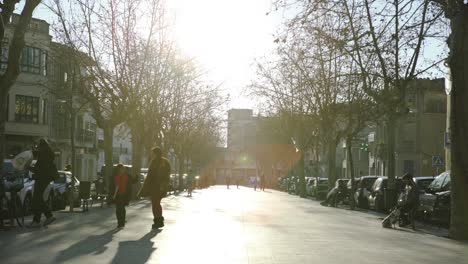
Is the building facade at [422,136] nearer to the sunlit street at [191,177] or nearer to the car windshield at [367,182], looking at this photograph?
the sunlit street at [191,177]

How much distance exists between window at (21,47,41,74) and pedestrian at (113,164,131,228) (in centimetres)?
3377

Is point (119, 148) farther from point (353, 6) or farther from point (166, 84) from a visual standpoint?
point (353, 6)

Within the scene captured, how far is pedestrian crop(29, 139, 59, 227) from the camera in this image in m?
15.8

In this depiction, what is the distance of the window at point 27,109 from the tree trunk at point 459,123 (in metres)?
37.5

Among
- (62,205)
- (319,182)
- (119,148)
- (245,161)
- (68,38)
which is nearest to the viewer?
(62,205)

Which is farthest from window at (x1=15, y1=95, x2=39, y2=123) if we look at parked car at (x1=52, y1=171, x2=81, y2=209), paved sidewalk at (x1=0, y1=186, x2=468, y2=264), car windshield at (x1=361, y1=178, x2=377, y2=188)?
paved sidewalk at (x1=0, y1=186, x2=468, y2=264)

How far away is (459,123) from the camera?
17.4 meters

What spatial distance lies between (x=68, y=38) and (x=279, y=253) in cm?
2334

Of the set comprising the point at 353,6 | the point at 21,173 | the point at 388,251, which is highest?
the point at 353,6

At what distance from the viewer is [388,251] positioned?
13.1 meters

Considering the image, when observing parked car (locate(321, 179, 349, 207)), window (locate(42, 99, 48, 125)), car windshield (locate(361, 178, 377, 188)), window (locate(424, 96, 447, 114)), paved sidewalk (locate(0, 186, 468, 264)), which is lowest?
paved sidewalk (locate(0, 186, 468, 264))

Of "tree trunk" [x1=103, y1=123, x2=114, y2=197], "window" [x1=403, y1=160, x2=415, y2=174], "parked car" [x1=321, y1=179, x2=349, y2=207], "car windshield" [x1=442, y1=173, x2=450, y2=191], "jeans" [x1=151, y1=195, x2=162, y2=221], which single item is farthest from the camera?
"window" [x1=403, y1=160, x2=415, y2=174]

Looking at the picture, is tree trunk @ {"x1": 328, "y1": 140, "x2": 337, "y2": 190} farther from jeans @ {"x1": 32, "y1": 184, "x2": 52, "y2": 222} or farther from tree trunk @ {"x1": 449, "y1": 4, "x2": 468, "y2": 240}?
jeans @ {"x1": 32, "y1": 184, "x2": 52, "y2": 222}

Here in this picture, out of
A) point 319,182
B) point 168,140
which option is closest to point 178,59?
point 319,182
